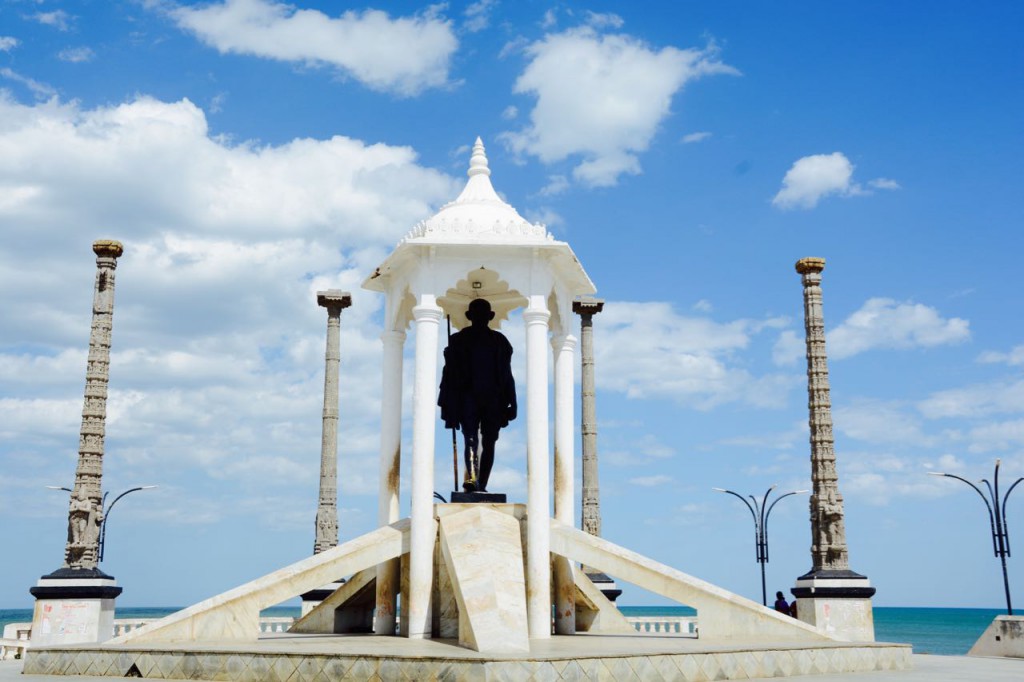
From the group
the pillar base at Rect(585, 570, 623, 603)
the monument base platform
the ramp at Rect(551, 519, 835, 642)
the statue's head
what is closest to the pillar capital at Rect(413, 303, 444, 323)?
the statue's head

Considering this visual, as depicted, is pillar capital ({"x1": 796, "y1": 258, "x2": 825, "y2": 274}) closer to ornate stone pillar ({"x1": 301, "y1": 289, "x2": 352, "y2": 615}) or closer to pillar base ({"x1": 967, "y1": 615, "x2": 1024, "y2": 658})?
pillar base ({"x1": 967, "y1": 615, "x2": 1024, "y2": 658})

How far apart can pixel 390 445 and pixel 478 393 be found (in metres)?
1.50

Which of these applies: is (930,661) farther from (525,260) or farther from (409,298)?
(409,298)

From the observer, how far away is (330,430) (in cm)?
2780

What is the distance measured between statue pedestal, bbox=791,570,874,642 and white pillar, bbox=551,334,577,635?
8.79 metres

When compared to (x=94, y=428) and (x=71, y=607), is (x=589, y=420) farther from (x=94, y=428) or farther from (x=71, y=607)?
(x=71, y=607)

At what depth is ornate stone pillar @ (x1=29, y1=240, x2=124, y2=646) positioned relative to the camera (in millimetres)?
18328

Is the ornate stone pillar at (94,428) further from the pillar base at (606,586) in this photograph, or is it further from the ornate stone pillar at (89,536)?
the pillar base at (606,586)

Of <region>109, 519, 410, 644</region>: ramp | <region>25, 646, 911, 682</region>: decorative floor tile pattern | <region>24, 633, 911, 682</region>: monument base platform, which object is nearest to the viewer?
<region>25, 646, 911, 682</region>: decorative floor tile pattern

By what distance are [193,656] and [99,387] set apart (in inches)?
499

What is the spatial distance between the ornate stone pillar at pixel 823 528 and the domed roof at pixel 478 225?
454 inches

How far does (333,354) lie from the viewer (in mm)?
28094

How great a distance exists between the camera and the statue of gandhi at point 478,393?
14617 millimetres

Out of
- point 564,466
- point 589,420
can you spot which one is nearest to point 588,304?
point 589,420
